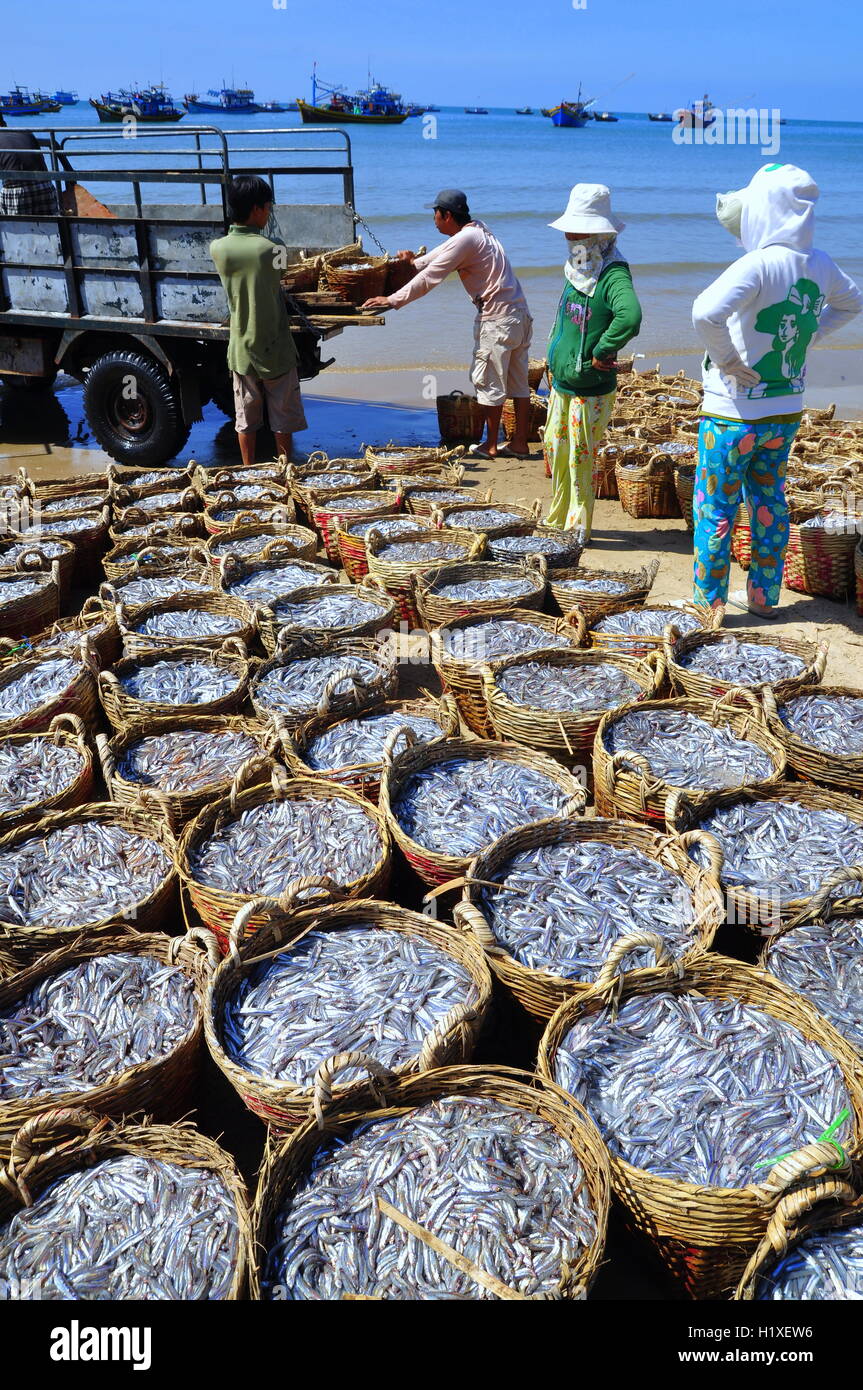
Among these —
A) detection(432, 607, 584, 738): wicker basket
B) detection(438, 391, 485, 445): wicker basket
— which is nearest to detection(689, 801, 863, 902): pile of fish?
detection(432, 607, 584, 738): wicker basket

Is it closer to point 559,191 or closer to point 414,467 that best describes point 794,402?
point 414,467

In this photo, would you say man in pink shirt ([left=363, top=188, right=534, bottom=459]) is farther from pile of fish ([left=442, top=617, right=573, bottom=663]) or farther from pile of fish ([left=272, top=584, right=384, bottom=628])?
pile of fish ([left=442, top=617, right=573, bottom=663])

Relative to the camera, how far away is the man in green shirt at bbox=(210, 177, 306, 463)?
7695mm

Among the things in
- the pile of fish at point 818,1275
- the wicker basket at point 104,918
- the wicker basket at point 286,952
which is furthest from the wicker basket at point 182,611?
the pile of fish at point 818,1275

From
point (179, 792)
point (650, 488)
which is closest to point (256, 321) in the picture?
point (650, 488)

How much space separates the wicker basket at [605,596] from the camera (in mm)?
5539

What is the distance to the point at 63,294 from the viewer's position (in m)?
9.70

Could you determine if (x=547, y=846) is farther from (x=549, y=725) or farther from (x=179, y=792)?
(x=179, y=792)

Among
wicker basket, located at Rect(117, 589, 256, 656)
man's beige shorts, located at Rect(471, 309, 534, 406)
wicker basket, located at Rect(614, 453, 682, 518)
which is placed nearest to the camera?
wicker basket, located at Rect(117, 589, 256, 656)

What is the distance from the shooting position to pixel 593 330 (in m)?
6.45

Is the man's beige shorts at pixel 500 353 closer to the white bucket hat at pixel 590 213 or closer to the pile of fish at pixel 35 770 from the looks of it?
the white bucket hat at pixel 590 213

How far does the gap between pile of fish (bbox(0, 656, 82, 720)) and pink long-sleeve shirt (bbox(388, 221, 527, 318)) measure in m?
5.25

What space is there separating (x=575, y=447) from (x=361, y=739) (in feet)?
11.5

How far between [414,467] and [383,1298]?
716cm
